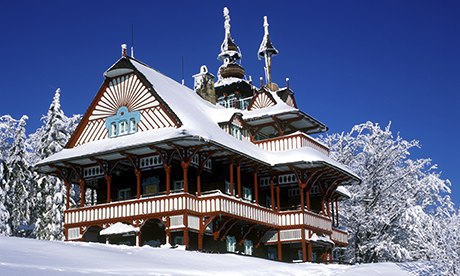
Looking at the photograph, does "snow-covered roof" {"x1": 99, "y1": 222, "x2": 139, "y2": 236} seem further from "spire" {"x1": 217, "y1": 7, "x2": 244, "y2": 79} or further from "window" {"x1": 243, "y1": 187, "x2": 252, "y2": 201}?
"spire" {"x1": 217, "y1": 7, "x2": 244, "y2": 79}

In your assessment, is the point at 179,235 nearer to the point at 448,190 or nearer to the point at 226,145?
the point at 226,145

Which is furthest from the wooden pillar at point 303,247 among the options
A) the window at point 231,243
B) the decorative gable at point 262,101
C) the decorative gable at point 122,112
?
the decorative gable at point 122,112

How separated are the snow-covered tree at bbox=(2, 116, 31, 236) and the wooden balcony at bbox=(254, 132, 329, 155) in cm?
1729

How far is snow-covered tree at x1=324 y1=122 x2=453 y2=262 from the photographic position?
49.7 metres

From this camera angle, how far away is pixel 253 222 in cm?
3769

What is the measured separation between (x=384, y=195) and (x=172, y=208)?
73.0ft

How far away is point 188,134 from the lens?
33.0 metres

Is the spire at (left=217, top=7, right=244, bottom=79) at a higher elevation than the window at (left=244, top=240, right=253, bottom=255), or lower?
higher

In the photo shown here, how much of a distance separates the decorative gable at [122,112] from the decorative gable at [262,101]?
31.1ft

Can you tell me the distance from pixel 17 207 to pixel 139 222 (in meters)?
19.5

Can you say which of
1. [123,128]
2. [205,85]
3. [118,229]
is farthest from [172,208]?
[205,85]

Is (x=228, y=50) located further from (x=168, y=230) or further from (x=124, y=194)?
(x=168, y=230)

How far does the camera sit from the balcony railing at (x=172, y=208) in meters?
33.7

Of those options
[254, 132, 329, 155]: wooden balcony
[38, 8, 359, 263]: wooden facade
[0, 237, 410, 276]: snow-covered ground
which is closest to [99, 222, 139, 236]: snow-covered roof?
[38, 8, 359, 263]: wooden facade
